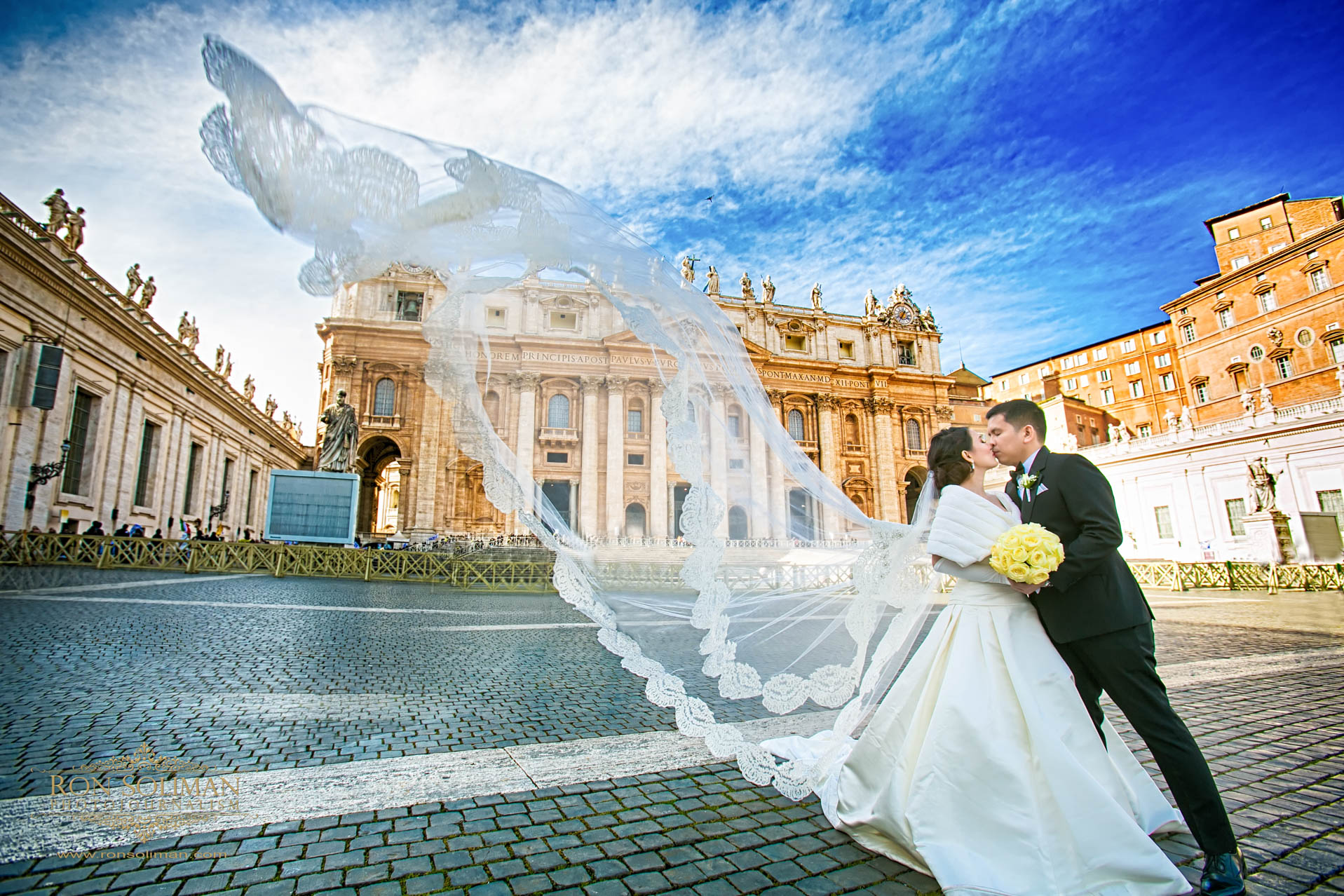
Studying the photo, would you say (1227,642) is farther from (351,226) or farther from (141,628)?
(141,628)

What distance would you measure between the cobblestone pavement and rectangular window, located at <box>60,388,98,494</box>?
16243 millimetres

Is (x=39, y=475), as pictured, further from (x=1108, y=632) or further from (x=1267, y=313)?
(x=1267, y=313)

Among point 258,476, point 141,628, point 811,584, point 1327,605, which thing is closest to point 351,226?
point 811,584

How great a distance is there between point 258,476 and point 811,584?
45.5 meters

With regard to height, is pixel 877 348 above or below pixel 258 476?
above

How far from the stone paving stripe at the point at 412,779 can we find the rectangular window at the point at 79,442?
2411 cm

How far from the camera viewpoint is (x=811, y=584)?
3.67 m

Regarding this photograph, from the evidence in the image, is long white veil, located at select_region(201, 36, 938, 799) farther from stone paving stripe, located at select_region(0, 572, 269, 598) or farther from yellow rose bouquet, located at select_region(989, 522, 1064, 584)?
stone paving stripe, located at select_region(0, 572, 269, 598)

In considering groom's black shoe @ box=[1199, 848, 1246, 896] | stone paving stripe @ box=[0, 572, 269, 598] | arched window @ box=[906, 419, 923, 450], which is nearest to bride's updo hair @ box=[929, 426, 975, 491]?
groom's black shoe @ box=[1199, 848, 1246, 896]

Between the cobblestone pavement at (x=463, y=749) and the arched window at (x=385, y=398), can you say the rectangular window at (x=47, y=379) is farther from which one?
the arched window at (x=385, y=398)

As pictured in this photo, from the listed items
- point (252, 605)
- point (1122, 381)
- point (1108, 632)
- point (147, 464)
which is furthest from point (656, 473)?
point (1122, 381)

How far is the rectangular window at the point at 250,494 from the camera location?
37528 millimetres

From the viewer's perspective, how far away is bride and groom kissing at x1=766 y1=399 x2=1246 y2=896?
2.18 metres

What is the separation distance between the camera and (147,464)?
25.3 m
